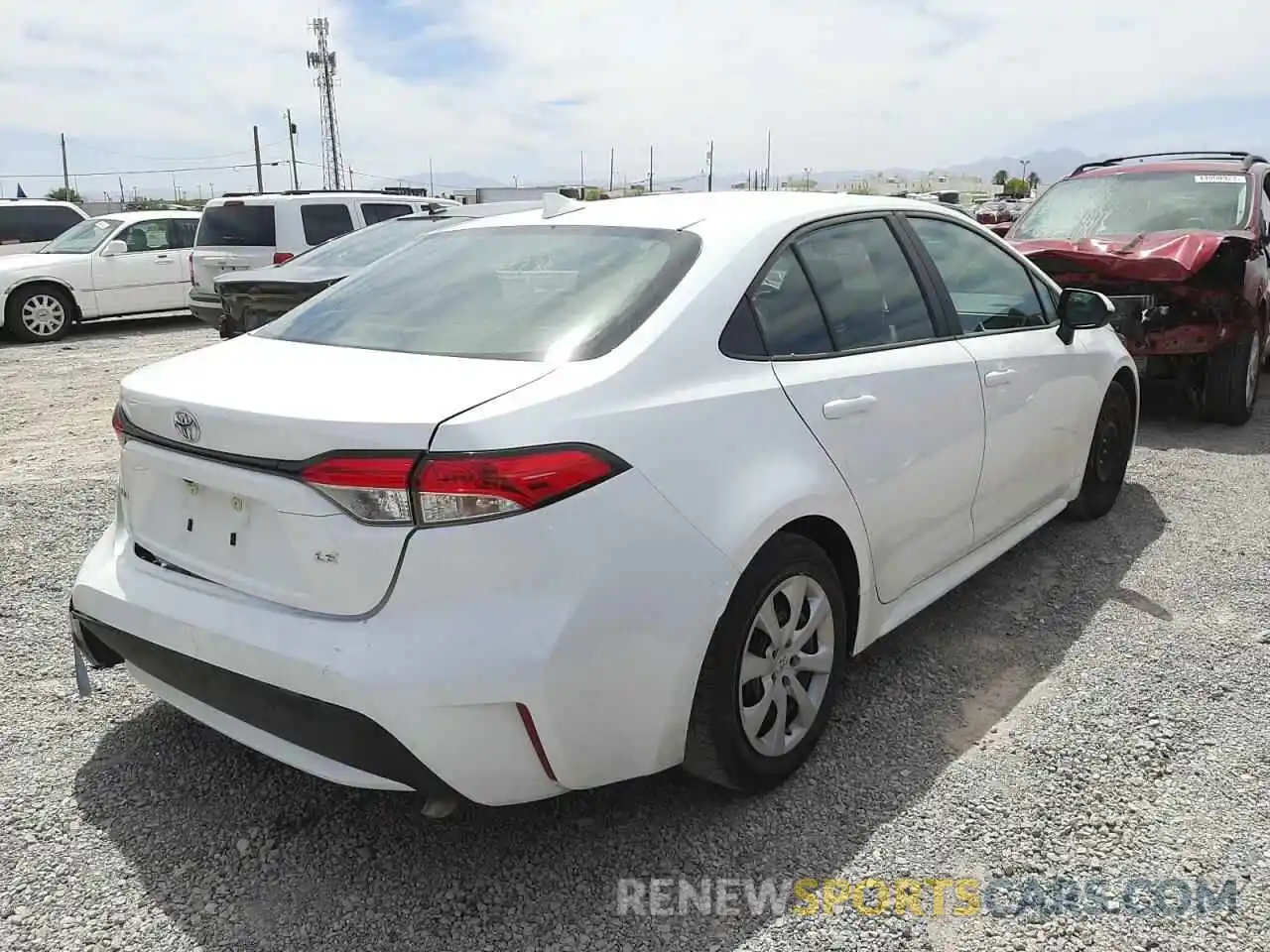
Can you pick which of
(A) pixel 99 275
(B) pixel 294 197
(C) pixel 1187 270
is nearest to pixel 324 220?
(B) pixel 294 197

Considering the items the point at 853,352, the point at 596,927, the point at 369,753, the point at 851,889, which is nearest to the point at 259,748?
the point at 369,753

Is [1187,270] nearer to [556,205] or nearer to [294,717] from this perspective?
[556,205]

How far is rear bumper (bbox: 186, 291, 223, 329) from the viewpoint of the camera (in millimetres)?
11000

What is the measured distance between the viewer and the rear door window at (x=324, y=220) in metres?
12.5

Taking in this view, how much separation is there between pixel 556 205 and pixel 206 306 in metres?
9.01

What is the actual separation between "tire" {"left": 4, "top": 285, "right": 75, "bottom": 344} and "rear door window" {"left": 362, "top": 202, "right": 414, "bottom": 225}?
3.93 metres

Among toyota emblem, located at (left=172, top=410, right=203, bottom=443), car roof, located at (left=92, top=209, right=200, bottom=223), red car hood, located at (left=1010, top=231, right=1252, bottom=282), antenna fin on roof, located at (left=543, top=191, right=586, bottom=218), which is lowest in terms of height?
toyota emblem, located at (left=172, top=410, right=203, bottom=443)

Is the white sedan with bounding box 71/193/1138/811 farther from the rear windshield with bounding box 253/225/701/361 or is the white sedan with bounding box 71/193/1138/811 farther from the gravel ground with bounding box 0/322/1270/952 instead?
the gravel ground with bounding box 0/322/1270/952

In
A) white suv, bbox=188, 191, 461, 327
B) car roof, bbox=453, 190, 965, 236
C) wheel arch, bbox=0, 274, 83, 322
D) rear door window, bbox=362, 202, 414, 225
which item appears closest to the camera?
car roof, bbox=453, 190, 965, 236

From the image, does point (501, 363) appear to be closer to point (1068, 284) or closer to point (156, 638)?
point (156, 638)

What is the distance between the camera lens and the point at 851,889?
2475mm

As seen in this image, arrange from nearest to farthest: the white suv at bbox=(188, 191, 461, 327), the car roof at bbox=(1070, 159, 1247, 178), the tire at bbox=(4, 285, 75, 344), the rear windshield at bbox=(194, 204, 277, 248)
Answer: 1. the car roof at bbox=(1070, 159, 1247, 178)
2. the white suv at bbox=(188, 191, 461, 327)
3. the rear windshield at bbox=(194, 204, 277, 248)
4. the tire at bbox=(4, 285, 75, 344)

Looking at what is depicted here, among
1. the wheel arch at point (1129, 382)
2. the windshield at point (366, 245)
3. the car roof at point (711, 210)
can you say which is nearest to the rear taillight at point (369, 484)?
the car roof at point (711, 210)

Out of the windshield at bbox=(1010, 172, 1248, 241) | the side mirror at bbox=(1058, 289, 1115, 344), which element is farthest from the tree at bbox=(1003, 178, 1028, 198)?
the side mirror at bbox=(1058, 289, 1115, 344)
